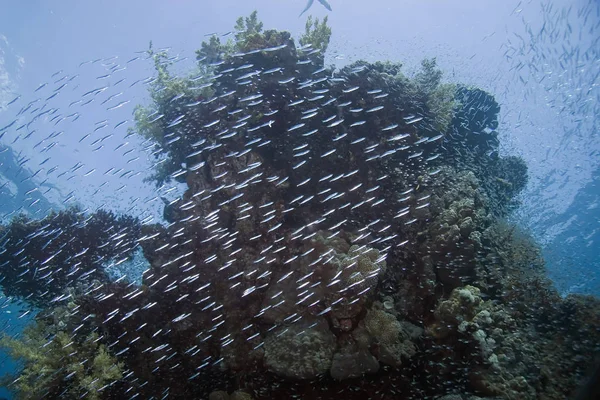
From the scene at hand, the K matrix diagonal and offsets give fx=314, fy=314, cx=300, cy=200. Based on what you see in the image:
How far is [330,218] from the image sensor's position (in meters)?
9.35

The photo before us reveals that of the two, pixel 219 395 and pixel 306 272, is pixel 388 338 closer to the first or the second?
pixel 306 272

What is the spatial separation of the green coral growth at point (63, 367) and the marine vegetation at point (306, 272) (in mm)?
47

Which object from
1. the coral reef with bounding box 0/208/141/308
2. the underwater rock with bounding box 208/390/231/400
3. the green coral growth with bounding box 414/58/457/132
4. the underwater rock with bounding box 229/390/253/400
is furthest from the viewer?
the coral reef with bounding box 0/208/141/308

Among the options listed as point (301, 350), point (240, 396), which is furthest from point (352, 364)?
point (240, 396)

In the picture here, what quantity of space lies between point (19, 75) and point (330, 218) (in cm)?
6416

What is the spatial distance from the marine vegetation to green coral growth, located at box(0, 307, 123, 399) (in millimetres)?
47

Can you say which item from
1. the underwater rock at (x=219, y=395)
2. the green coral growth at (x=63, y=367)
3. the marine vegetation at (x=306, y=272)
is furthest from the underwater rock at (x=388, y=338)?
the green coral growth at (x=63, y=367)

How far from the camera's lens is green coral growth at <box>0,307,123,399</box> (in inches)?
301

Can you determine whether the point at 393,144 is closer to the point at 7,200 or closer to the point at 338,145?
the point at 338,145

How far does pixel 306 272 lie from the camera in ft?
25.0

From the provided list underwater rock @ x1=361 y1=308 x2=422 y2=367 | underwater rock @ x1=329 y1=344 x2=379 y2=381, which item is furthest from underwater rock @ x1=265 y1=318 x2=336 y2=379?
underwater rock @ x1=361 y1=308 x2=422 y2=367

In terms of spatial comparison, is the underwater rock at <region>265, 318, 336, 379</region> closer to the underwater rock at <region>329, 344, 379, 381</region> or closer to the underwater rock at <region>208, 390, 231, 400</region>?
the underwater rock at <region>329, 344, 379, 381</region>

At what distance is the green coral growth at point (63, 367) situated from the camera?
25.1ft

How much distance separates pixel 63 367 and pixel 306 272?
662 centimetres
